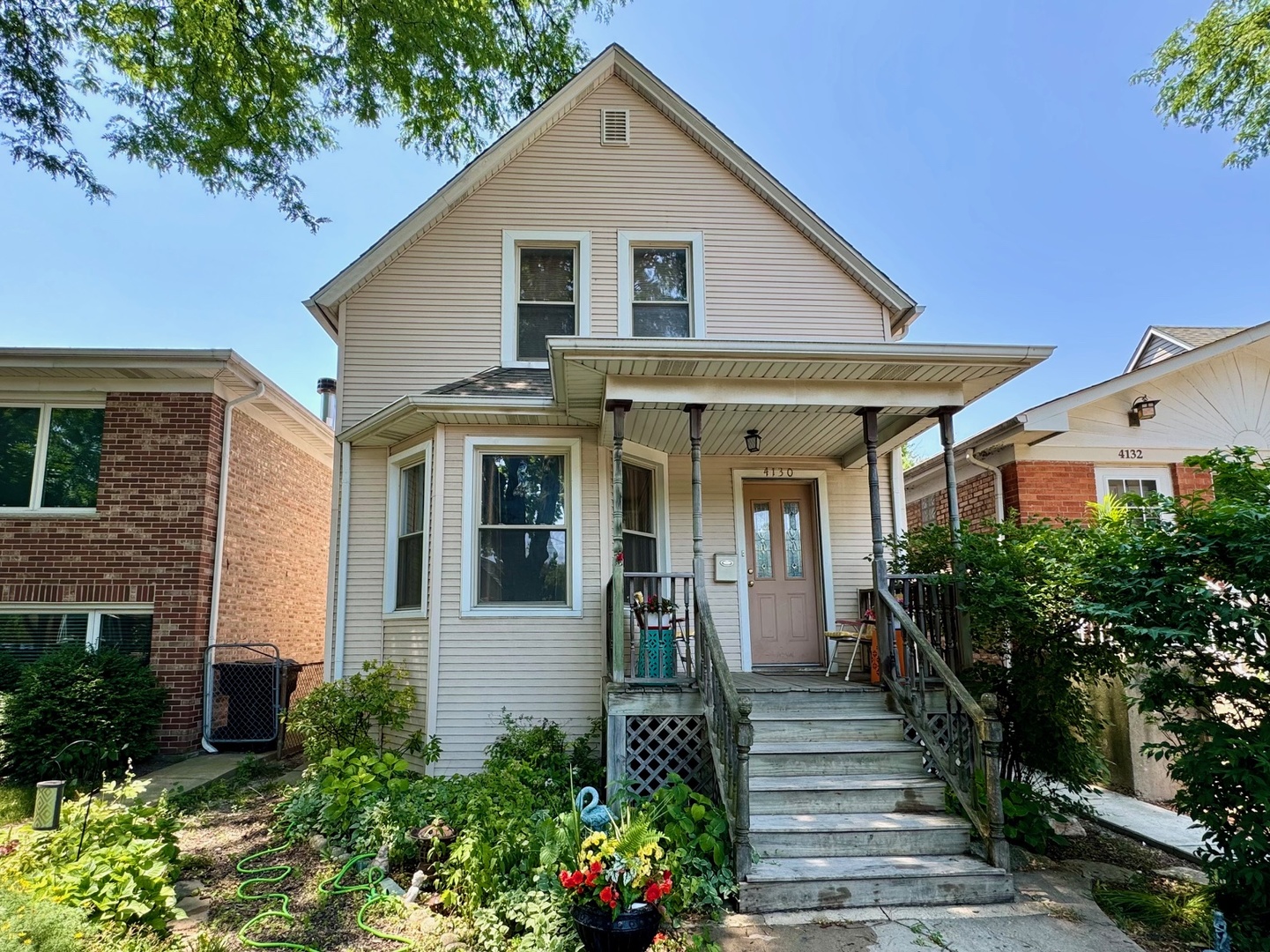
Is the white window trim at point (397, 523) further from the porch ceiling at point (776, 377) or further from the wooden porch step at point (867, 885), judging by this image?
the wooden porch step at point (867, 885)

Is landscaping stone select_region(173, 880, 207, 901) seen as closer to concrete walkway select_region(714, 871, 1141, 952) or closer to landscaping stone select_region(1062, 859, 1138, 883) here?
concrete walkway select_region(714, 871, 1141, 952)

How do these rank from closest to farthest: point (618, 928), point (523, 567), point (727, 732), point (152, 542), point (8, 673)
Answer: point (618, 928)
point (727, 732)
point (523, 567)
point (8, 673)
point (152, 542)

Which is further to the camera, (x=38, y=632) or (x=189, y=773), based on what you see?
(x=38, y=632)

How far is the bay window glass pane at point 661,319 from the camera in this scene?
26.9 ft

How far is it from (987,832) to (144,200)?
42.9 feet

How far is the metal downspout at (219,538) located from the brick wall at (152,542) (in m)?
0.08

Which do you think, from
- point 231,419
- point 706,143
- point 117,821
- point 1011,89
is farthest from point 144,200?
point 1011,89

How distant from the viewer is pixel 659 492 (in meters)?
7.68

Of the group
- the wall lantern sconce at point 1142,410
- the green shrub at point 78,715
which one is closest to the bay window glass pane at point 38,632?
→ the green shrub at point 78,715

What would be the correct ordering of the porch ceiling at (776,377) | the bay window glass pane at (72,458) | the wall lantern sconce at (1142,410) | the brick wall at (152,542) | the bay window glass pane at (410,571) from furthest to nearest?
the wall lantern sconce at (1142,410), the bay window glass pane at (72,458), the brick wall at (152,542), the bay window glass pane at (410,571), the porch ceiling at (776,377)

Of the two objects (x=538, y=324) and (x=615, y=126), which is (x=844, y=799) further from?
(x=615, y=126)

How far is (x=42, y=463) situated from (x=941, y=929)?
33.1 feet

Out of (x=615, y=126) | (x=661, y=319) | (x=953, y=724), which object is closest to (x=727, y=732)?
(x=953, y=724)

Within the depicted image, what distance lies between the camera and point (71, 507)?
8.09 metres
